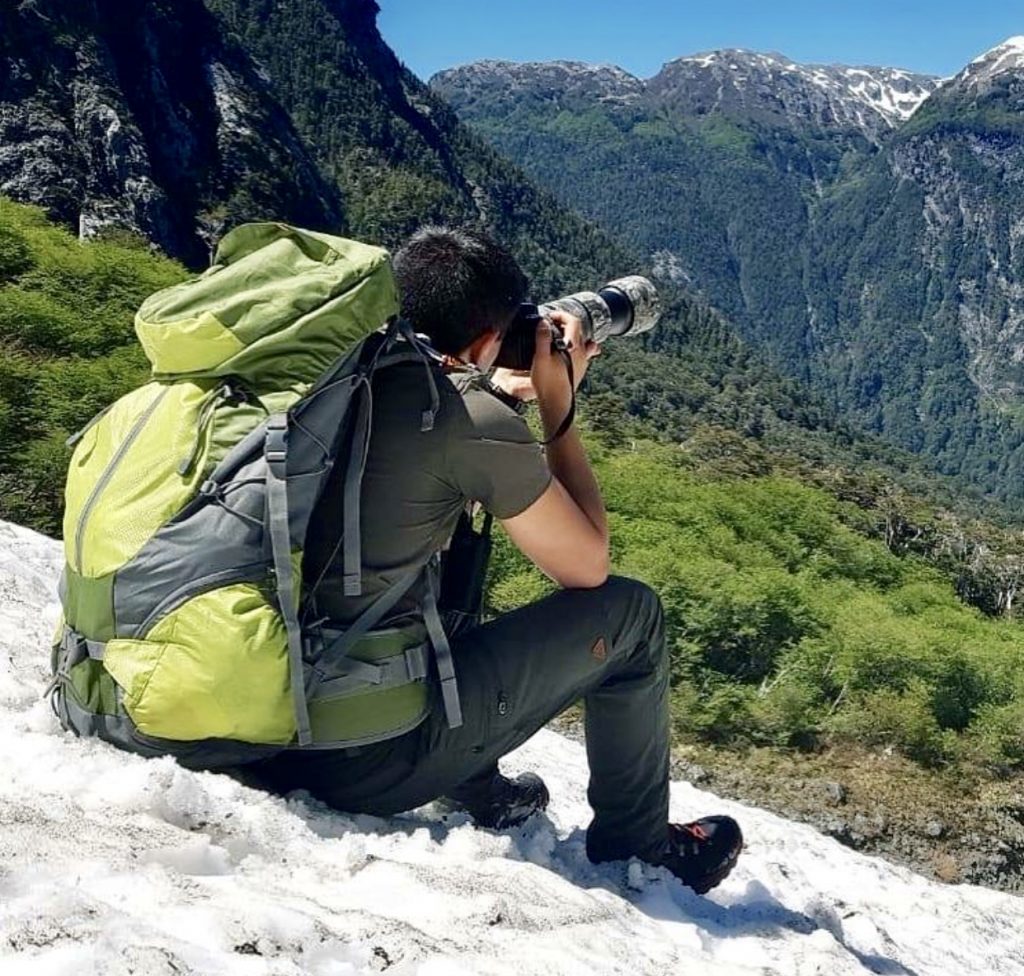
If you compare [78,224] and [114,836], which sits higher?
[78,224]

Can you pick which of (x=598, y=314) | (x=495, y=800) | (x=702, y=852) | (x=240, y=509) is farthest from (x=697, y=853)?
(x=240, y=509)

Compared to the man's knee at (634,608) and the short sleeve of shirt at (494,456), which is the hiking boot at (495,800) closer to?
the man's knee at (634,608)

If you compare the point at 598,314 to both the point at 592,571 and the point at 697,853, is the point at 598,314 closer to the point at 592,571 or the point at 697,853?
the point at 592,571

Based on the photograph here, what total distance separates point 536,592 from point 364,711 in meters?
5.51

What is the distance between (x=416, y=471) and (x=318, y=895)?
923 millimetres

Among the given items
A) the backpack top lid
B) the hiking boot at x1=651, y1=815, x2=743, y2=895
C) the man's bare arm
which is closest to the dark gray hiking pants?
the man's bare arm

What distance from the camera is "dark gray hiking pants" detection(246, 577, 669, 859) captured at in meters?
2.65

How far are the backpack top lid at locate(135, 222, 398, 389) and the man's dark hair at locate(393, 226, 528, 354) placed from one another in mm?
196

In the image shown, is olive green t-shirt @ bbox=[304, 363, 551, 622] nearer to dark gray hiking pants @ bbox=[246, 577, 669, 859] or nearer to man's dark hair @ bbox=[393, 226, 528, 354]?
man's dark hair @ bbox=[393, 226, 528, 354]

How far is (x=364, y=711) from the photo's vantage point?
2.47 m

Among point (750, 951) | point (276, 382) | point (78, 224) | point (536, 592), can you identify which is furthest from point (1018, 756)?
point (78, 224)

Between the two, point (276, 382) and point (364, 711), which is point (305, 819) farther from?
point (276, 382)

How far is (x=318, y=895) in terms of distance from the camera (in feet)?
7.44

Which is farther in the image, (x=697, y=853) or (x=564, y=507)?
(x=697, y=853)
